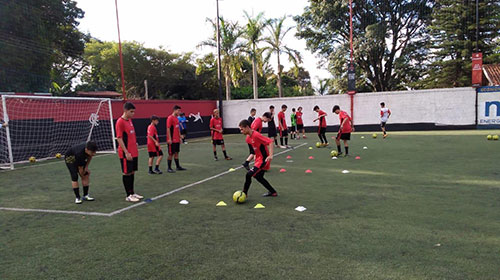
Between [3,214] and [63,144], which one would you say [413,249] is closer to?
[3,214]

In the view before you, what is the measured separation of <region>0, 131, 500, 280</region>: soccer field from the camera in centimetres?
364

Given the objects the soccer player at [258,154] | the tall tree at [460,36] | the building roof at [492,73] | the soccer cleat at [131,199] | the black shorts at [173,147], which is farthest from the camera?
the tall tree at [460,36]

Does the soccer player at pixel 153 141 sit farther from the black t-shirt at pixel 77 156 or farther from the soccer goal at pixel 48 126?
the soccer goal at pixel 48 126

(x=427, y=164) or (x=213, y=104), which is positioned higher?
(x=213, y=104)

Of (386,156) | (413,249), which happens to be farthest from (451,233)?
(386,156)

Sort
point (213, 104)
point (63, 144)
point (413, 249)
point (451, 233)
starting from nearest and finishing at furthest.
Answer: point (413, 249) < point (451, 233) < point (63, 144) < point (213, 104)

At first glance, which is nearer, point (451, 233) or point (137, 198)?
point (451, 233)

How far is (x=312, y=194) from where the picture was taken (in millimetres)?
6785

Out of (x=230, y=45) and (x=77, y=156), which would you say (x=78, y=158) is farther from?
(x=230, y=45)

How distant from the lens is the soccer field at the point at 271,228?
364 cm

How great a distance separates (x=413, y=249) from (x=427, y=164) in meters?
6.48

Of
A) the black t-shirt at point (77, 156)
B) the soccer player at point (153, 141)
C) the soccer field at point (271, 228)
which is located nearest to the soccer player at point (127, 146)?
the soccer field at point (271, 228)

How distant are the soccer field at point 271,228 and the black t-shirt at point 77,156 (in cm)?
89

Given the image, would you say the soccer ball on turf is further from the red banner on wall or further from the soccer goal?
the red banner on wall
